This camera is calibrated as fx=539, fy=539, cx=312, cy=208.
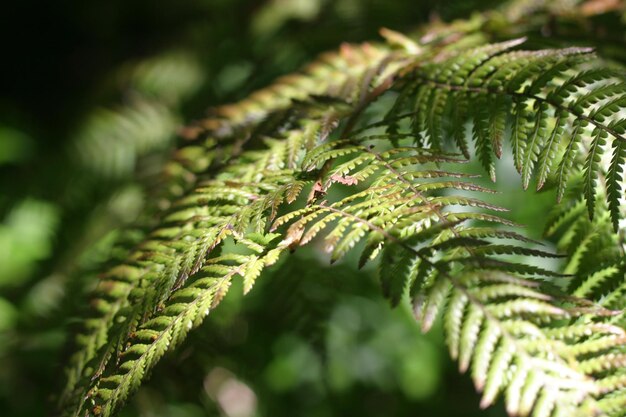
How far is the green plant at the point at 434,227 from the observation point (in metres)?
0.77

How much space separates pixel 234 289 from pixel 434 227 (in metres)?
1.22

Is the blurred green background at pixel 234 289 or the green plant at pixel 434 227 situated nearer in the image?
the green plant at pixel 434 227

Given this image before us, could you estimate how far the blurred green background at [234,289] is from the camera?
1810 mm

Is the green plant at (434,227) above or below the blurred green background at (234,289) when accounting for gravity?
above

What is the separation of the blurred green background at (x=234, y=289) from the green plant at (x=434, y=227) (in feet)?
1.86

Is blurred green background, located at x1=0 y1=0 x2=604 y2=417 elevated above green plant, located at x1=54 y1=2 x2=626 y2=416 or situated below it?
below

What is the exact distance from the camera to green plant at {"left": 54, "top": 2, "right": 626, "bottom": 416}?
2.52 ft

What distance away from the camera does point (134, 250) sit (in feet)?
3.93

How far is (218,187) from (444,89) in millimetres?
543

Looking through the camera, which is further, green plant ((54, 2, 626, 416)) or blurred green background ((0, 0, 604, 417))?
blurred green background ((0, 0, 604, 417))

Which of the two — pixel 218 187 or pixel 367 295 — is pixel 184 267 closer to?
pixel 218 187

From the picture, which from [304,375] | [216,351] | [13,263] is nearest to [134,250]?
[216,351]

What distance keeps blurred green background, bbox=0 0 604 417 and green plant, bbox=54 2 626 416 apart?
0.57 metres

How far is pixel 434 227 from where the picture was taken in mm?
871
